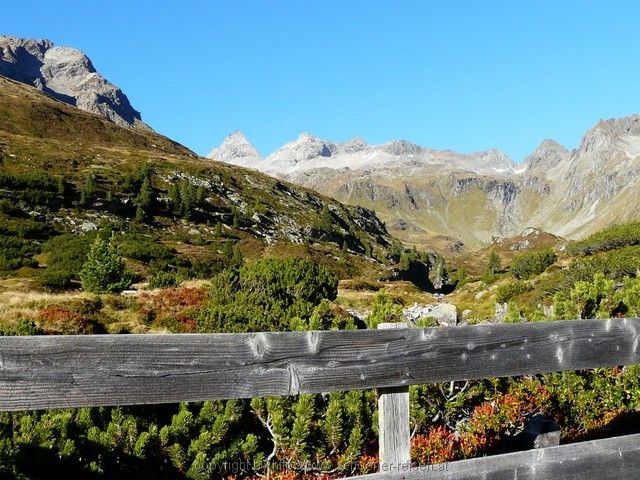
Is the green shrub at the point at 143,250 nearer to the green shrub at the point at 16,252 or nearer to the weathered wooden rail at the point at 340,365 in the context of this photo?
the green shrub at the point at 16,252

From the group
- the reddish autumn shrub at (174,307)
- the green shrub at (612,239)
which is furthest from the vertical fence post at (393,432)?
the green shrub at (612,239)

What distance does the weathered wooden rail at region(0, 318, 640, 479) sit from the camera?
2.18m

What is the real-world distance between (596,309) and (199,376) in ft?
27.8

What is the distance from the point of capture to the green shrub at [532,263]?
58.6m

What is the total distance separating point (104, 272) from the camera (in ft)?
102

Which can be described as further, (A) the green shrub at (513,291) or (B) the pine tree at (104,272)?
(A) the green shrub at (513,291)

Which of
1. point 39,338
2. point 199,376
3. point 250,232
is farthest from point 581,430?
point 250,232

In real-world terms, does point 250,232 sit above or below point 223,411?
above

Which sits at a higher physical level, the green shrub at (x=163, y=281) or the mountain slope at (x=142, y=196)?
the mountain slope at (x=142, y=196)

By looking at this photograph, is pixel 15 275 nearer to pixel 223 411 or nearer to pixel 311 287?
pixel 311 287

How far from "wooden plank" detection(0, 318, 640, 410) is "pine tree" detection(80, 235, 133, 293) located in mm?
30164

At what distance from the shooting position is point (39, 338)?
216cm

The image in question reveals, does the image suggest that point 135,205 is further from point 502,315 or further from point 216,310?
point 502,315

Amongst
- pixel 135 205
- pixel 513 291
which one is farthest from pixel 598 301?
pixel 135 205
